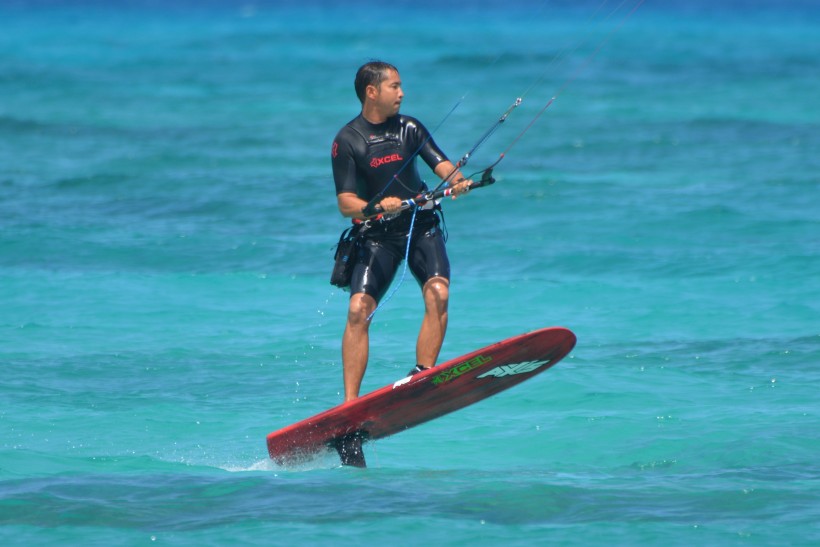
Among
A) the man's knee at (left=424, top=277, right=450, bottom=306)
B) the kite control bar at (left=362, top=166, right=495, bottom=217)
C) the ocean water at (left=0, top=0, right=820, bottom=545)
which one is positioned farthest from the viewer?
the man's knee at (left=424, top=277, right=450, bottom=306)

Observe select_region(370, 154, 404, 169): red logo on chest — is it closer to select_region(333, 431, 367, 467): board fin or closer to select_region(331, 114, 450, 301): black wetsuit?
select_region(331, 114, 450, 301): black wetsuit

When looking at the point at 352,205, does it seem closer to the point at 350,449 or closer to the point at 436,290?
the point at 436,290

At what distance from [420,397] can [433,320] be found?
0.46 metres

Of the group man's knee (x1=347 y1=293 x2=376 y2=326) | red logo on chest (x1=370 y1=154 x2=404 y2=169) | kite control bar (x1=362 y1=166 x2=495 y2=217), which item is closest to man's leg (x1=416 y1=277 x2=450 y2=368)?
man's knee (x1=347 y1=293 x2=376 y2=326)

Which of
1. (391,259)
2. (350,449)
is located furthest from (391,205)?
(350,449)

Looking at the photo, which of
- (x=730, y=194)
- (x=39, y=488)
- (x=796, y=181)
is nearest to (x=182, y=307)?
(x=39, y=488)

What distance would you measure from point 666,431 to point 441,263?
2.27 m

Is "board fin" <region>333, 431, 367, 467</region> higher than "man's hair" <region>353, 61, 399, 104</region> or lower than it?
lower

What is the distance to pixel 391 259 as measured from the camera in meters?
7.80

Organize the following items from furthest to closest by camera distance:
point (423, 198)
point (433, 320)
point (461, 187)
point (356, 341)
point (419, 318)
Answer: point (419, 318) → point (356, 341) → point (433, 320) → point (423, 198) → point (461, 187)

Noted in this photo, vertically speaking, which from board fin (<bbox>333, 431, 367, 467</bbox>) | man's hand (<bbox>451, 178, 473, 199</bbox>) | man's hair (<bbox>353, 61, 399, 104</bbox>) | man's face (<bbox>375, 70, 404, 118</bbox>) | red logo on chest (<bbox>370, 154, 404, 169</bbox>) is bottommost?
board fin (<bbox>333, 431, 367, 467</bbox>)

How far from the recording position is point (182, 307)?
1334 centimetres

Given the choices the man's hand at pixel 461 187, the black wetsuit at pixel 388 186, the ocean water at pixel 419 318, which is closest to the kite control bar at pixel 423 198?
the man's hand at pixel 461 187

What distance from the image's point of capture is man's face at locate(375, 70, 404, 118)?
24.8 ft
